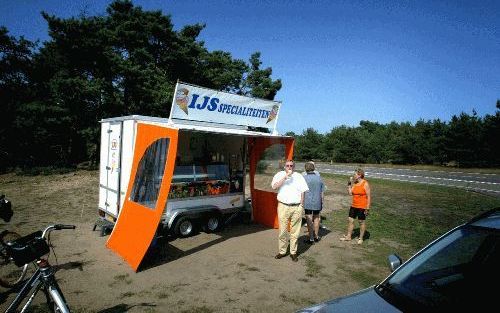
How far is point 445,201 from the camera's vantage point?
16.1m

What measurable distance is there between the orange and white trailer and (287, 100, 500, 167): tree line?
4139 cm

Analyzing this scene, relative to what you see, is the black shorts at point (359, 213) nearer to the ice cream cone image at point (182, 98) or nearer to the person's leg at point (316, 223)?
the person's leg at point (316, 223)

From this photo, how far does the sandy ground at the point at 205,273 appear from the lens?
489 centimetres

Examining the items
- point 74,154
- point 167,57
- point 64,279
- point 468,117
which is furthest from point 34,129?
point 468,117

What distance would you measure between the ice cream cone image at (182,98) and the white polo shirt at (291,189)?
8.91ft

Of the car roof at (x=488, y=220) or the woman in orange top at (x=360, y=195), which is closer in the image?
the car roof at (x=488, y=220)

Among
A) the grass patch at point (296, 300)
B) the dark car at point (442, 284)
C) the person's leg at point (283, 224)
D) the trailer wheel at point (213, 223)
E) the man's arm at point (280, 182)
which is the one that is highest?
the man's arm at point (280, 182)

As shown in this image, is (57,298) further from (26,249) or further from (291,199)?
(291,199)

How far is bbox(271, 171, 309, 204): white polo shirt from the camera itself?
263 inches

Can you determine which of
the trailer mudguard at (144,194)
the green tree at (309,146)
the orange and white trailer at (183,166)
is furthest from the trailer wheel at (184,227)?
the green tree at (309,146)

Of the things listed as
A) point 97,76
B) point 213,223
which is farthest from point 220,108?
point 97,76

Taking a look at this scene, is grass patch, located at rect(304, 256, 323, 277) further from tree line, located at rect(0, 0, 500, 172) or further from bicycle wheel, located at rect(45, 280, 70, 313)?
tree line, located at rect(0, 0, 500, 172)

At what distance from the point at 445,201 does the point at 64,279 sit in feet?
55.9

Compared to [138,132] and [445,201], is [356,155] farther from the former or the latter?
[138,132]
